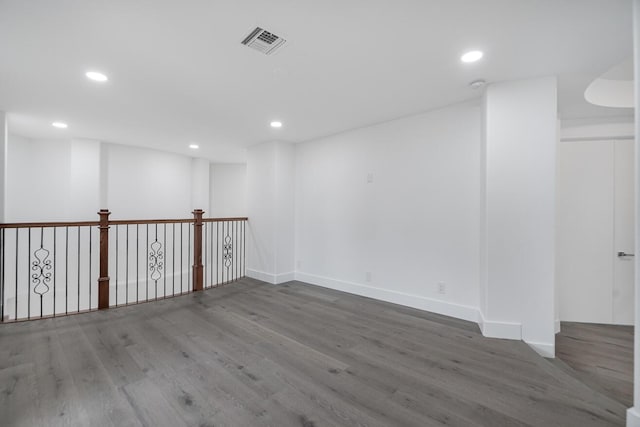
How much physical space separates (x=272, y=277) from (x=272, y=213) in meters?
1.10

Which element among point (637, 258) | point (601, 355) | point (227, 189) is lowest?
point (601, 355)

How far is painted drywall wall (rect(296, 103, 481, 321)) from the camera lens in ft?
9.70

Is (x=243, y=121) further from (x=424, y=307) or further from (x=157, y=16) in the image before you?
(x=424, y=307)

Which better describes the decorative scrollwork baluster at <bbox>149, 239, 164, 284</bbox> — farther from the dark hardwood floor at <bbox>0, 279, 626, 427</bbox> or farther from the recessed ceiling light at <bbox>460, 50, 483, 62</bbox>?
the recessed ceiling light at <bbox>460, 50, 483, 62</bbox>

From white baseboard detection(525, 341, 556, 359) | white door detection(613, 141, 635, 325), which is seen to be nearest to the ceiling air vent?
white baseboard detection(525, 341, 556, 359)

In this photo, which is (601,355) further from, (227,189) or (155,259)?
(227,189)

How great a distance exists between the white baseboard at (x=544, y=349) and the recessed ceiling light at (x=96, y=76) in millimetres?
4613

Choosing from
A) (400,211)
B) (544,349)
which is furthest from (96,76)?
(544,349)

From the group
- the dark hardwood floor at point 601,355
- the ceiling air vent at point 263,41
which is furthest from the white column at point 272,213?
the dark hardwood floor at point 601,355

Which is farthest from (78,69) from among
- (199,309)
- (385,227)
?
(385,227)

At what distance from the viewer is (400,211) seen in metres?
3.46

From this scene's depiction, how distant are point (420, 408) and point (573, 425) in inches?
32.4

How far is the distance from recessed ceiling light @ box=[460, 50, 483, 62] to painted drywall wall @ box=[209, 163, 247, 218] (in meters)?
6.00

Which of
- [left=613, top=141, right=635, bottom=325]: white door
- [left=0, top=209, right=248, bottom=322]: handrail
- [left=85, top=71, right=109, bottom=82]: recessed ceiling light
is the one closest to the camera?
[left=85, top=71, right=109, bottom=82]: recessed ceiling light
